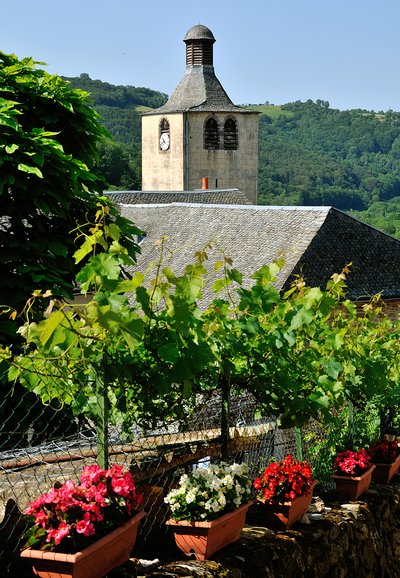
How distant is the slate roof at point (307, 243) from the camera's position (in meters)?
29.1

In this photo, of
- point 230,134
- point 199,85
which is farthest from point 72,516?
point 230,134

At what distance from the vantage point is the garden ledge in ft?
14.9

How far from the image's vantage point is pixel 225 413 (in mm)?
5301

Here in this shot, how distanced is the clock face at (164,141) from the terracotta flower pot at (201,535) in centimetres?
5577

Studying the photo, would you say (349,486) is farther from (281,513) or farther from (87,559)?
(87,559)

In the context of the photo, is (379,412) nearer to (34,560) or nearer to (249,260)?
(34,560)

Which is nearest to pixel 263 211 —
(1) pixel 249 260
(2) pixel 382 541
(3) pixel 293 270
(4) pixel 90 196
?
(1) pixel 249 260

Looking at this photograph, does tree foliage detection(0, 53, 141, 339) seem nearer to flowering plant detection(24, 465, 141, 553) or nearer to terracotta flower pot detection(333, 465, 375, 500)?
terracotta flower pot detection(333, 465, 375, 500)

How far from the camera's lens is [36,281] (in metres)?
11.9

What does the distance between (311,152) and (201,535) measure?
131m

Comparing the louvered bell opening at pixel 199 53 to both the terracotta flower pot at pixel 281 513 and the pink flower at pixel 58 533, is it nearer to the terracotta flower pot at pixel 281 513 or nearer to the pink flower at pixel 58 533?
the terracotta flower pot at pixel 281 513

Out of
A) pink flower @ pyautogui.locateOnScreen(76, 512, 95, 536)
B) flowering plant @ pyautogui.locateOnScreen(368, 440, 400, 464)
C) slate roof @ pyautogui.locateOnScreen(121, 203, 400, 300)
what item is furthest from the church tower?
pink flower @ pyautogui.locateOnScreen(76, 512, 95, 536)

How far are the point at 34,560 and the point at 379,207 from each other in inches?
4565

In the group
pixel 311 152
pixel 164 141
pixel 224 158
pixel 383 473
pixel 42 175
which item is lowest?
pixel 383 473
